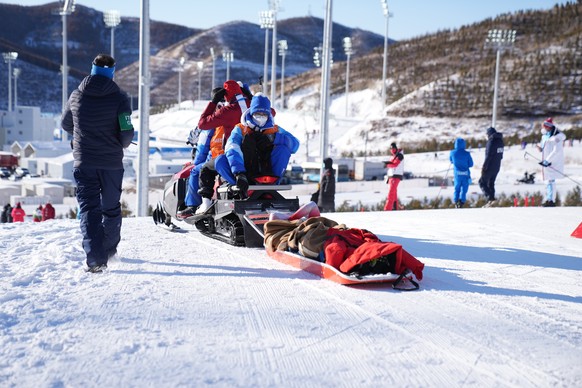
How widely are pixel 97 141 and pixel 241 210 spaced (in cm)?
174

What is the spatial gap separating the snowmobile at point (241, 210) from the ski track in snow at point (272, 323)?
44cm

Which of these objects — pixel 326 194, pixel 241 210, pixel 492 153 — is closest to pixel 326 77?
pixel 326 194

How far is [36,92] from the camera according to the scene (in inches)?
5827

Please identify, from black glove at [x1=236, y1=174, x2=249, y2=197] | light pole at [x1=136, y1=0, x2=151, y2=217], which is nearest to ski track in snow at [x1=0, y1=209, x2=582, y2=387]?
black glove at [x1=236, y1=174, x2=249, y2=197]

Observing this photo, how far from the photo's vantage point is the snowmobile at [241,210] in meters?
6.19

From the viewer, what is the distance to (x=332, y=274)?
470cm

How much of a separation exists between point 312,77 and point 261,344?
98.2 meters

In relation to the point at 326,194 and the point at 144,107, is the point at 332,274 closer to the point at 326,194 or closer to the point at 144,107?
the point at 144,107

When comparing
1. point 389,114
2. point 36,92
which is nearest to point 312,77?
point 389,114

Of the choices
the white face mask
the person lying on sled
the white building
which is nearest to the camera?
the person lying on sled

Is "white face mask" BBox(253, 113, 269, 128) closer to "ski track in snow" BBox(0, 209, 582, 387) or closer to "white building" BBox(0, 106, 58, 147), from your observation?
"ski track in snow" BBox(0, 209, 582, 387)

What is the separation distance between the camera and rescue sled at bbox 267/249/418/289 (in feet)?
14.6

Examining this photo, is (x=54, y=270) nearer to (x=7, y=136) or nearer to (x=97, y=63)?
(x=97, y=63)

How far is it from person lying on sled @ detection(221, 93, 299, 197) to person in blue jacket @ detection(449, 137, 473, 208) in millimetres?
6777
